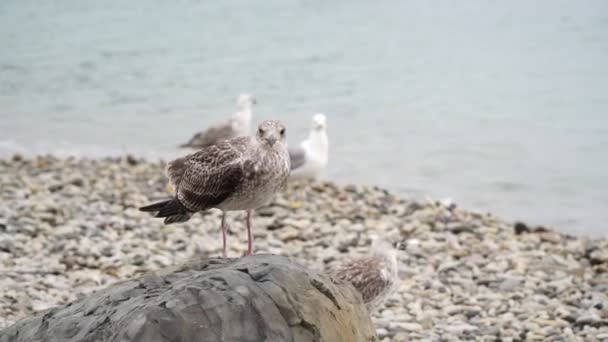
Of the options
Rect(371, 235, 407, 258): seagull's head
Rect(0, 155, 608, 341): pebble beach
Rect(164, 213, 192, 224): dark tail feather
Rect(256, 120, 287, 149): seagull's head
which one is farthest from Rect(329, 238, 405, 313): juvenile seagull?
Rect(256, 120, 287, 149): seagull's head

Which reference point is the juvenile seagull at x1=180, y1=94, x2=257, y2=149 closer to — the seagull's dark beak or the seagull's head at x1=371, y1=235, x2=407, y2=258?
the seagull's head at x1=371, y1=235, x2=407, y2=258

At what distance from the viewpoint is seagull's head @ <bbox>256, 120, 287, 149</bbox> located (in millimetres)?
5336

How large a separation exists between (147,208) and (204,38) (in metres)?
19.2

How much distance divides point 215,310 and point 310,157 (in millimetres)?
7668

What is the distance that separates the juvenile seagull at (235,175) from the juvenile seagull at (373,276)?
1317 millimetres

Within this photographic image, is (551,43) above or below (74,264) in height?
above

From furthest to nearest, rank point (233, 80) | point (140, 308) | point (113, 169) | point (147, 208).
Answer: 1. point (233, 80)
2. point (113, 169)
3. point (147, 208)
4. point (140, 308)

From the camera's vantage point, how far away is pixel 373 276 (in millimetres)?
6785

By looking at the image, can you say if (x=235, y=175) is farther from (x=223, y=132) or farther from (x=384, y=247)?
(x=223, y=132)

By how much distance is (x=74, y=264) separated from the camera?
8180 mm

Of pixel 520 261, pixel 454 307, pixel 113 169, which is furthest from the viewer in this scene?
pixel 113 169

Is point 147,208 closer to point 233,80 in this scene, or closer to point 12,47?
point 233,80

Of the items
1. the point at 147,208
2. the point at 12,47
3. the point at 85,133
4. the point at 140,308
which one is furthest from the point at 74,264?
the point at 12,47

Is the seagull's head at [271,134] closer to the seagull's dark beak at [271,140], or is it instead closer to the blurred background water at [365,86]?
the seagull's dark beak at [271,140]
